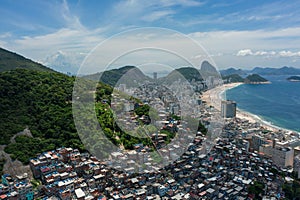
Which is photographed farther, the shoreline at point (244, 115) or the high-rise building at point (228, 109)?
the high-rise building at point (228, 109)

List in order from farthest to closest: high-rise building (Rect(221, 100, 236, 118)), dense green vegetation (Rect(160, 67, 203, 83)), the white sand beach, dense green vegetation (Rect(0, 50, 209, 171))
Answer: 1. high-rise building (Rect(221, 100, 236, 118))
2. the white sand beach
3. dense green vegetation (Rect(0, 50, 209, 171))
4. dense green vegetation (Rect(160, 67, 203, 83))

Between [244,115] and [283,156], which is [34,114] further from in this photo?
[244,115]

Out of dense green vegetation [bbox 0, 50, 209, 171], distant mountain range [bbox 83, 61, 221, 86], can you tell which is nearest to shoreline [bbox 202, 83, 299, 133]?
dense green vegetation [bbox 0, 50, 209, 171]

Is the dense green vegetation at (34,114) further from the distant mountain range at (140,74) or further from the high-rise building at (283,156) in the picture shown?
the high-rise building at (283,156)

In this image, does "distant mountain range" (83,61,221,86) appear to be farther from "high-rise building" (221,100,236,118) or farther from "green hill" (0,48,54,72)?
"green hill" (0,48,54,72)

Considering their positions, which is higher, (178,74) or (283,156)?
(178,74)

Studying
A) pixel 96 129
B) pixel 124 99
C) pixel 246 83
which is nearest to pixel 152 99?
pixel 124 99

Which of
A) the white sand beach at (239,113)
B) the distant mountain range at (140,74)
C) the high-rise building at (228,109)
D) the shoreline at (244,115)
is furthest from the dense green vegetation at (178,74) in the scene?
the white sand beach at (239,113)

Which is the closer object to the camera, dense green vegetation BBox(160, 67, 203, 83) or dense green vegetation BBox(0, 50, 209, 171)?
dense green vegetation BBox(160, 67, 203, 83)

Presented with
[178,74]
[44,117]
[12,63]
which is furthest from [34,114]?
[12,63]

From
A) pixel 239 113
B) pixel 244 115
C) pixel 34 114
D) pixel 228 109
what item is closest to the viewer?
pixel 34 114

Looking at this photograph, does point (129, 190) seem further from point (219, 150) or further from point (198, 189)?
point (219, 150)
